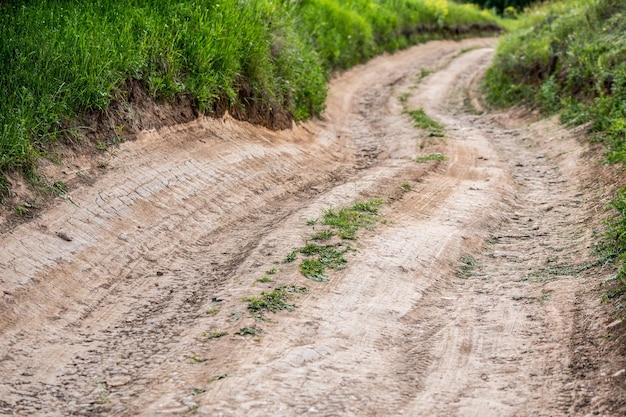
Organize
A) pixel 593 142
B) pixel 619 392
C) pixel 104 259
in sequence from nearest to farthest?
pixel 619 392 → pixel 104 259 → pixel 593 142

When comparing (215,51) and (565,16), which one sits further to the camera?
(565,16)

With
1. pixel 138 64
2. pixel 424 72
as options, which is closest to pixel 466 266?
pixel 138 64

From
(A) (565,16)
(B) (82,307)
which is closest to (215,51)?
(B) (82,307)

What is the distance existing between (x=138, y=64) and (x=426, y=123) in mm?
5588

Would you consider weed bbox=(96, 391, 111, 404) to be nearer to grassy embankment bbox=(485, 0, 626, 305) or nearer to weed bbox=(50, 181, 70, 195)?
weed bbox=(50, 181, 70, 195)

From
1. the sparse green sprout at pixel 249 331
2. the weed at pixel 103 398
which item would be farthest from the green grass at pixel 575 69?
the weed at pixel 103 398

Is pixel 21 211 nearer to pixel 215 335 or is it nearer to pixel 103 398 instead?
pixel 215 335

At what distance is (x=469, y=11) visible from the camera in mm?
30078

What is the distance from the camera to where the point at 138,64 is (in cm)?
814

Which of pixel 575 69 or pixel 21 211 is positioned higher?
pixel 21 211

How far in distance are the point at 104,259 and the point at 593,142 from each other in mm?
6851

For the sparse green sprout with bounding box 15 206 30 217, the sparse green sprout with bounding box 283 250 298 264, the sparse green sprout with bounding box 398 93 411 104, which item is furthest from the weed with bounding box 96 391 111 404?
the sparse green sprout with bounding box 398 93 411 104

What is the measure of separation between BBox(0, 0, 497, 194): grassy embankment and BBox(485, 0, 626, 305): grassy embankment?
392 centimetres

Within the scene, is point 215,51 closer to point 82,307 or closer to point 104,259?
point 104,259
